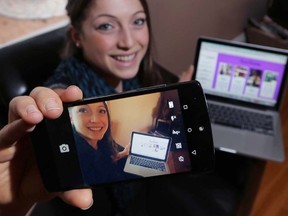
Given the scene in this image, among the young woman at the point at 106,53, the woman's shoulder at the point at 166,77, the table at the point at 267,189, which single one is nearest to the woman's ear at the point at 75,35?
the young woman at the point at 106,53

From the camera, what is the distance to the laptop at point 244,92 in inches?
43.1

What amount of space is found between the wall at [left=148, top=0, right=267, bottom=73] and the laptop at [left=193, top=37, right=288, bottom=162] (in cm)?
27

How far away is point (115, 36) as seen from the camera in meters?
0.95

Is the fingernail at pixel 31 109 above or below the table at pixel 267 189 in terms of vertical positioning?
above

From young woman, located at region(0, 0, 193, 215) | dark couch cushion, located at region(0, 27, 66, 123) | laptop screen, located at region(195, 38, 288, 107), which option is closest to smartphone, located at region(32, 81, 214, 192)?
young woman, located at region(0, 0, 193, 215)

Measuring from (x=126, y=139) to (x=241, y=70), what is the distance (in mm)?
665

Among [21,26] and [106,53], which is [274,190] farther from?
[21,26]

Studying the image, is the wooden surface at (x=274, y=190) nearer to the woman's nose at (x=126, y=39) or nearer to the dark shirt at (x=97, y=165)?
the woman's nose at (x=126, y=39)

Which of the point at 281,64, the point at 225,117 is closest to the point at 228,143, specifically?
the point at 225,117

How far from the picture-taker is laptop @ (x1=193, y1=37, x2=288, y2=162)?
3.59ft

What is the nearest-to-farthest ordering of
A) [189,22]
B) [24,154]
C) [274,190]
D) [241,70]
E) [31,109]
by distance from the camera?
1. [31,109]
2. [24,154]
3. [241,70]
4. [274,190]
5. [189,22]

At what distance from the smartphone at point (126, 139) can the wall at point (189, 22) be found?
789 millimetres

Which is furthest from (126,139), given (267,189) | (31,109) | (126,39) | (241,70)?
(267,189)

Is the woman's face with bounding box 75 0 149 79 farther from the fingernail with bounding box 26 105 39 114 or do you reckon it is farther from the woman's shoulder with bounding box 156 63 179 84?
the fingernail with bounding box 26 105 39 114
